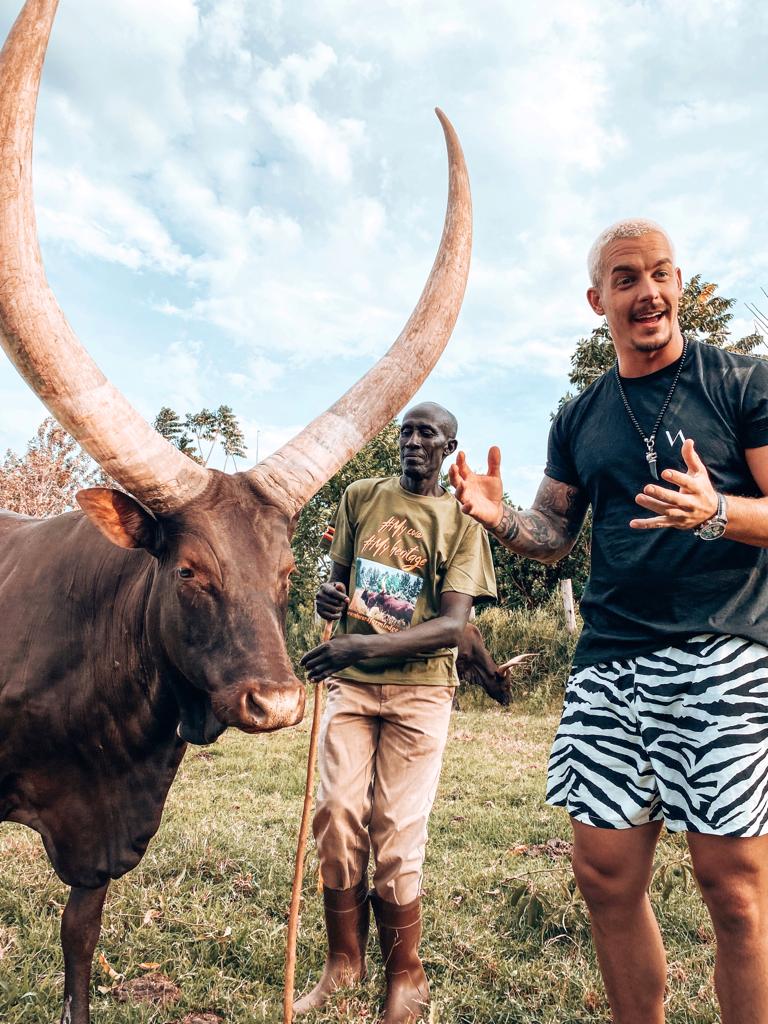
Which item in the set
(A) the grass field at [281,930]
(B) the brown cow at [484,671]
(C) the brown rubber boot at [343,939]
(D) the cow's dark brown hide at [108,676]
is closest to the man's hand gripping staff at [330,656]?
(D) the cow's dark brown hide at [108,676]

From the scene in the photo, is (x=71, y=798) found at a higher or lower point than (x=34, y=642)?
lower

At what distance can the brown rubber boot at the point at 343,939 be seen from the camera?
3.14 m

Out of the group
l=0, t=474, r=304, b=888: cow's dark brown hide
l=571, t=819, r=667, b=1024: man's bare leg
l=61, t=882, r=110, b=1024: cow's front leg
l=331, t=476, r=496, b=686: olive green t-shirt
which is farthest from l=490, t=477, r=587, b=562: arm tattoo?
l=61, t=882, r=110, b=1024: cow's front leg

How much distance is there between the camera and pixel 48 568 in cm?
305

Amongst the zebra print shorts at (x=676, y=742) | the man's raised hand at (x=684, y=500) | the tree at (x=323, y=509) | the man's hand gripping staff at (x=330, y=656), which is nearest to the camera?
the man's raised hand at (x=684, y=500)

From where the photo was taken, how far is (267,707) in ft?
7.23

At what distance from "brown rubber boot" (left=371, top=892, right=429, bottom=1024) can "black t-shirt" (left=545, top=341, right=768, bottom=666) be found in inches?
57.1

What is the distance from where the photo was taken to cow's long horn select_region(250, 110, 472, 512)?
128 inches

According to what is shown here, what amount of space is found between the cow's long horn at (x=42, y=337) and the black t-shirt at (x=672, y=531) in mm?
1390

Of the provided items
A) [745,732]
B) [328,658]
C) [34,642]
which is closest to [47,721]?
[34,642]

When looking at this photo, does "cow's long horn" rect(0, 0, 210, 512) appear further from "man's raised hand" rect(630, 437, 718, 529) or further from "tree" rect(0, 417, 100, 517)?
"tree" rect(0, 417, 100, 517)

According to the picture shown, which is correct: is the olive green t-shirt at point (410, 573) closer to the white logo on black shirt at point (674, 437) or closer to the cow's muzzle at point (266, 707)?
the cow's muzzle at point (266, 707)

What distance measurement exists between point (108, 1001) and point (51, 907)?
0.98m

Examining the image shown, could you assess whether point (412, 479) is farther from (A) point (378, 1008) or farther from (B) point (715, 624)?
(A) point (378, 1008)
